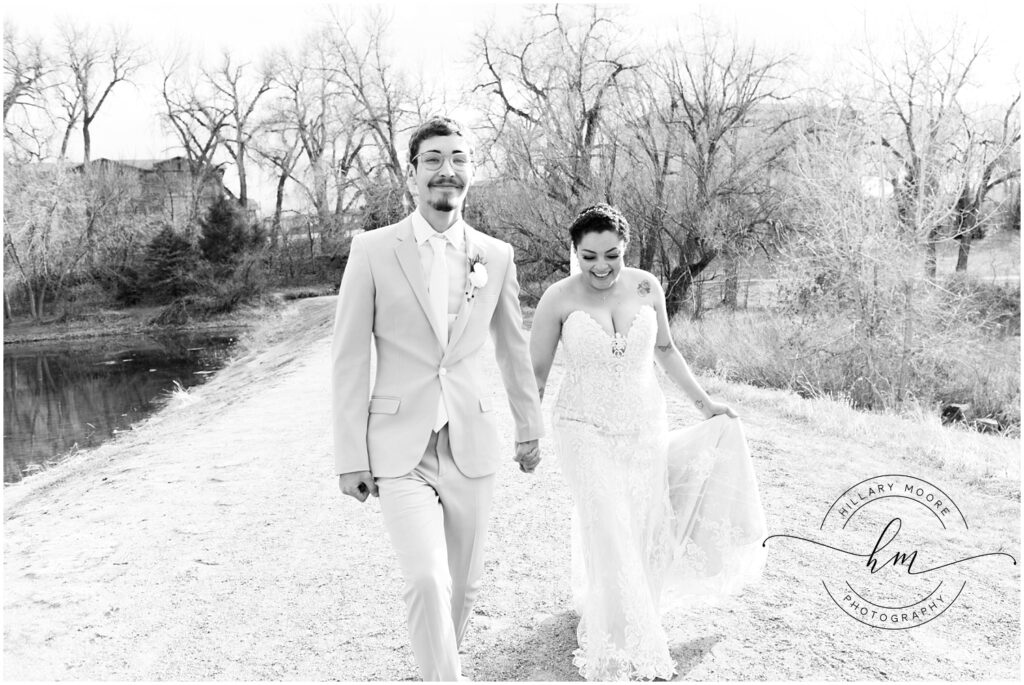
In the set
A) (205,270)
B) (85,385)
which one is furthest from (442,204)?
(205,270)

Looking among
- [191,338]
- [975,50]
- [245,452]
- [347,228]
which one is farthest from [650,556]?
[347,228]

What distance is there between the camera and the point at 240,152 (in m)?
52.4

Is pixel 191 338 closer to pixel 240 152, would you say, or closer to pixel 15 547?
pixel 240 152

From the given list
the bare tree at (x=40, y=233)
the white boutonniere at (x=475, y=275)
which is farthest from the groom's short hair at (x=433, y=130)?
the bare tree at (x=40, y=233)

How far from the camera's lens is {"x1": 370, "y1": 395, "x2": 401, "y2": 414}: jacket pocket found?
3295 millimetres

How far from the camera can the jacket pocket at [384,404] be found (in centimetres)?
329

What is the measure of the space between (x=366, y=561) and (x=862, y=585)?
341 cm

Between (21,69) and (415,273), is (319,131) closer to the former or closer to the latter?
(21,69)

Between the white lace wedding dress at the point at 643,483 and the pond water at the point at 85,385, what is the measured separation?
12333 mm

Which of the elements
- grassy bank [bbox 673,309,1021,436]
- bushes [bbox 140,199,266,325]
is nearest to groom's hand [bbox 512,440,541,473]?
grassy bank [bbox 673,309,1021,436]

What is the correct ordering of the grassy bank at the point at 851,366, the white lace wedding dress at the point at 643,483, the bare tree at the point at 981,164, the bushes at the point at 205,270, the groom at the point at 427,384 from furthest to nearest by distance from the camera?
the bushes at the point at 205,270 → the bare tree at the point at 981,164 → the grassy bank at the point at 851,366 → the white lace wedding dress at the point at 643,483 → the groom at the point at 427,384

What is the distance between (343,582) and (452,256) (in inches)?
126

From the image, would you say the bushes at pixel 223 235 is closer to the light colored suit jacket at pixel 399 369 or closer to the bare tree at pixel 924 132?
the bare tree at pixel 924 132

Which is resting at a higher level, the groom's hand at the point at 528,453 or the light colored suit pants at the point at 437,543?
the groom's hand at the point at 528,453
